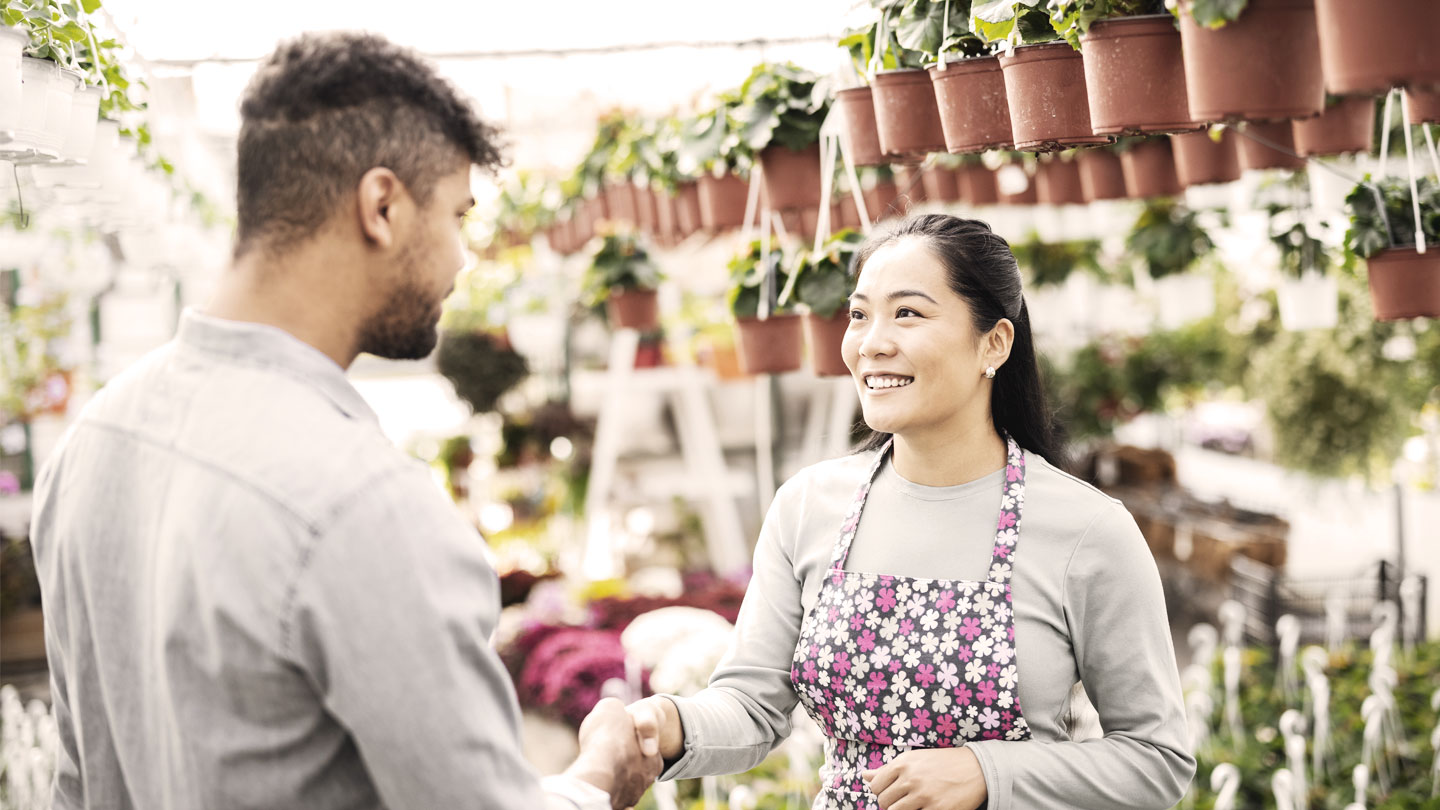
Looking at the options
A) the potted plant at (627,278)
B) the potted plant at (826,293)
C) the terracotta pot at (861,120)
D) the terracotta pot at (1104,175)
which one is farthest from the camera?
the potted plant at (627,278)

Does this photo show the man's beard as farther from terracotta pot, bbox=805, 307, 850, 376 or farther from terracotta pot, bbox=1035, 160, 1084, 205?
terracotta pot, bbox=1035, 160, 1084, 205

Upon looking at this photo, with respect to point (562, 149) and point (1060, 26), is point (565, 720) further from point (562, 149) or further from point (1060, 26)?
point (1060, 26)

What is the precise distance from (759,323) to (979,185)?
4.60 ft

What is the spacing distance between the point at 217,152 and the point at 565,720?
358cm

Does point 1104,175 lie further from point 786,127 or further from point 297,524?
point 297,524

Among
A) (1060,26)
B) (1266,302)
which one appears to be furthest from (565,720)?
(1266,302)

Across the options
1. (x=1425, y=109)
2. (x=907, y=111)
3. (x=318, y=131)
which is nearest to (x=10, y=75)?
(x=318, y=131)

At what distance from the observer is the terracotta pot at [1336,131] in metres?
2.40

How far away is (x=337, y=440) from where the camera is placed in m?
0.89

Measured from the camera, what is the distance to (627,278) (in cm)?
378

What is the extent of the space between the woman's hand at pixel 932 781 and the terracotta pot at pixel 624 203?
2655 mm

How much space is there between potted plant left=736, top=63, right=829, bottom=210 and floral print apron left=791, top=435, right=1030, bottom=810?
938 mm

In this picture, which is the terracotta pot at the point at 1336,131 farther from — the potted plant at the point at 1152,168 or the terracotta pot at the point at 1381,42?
the terracotta pot at the point at 1381,42

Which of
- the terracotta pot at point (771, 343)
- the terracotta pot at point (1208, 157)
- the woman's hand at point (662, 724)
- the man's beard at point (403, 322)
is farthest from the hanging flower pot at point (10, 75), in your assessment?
the terracotta pot at point (1208, 157)
